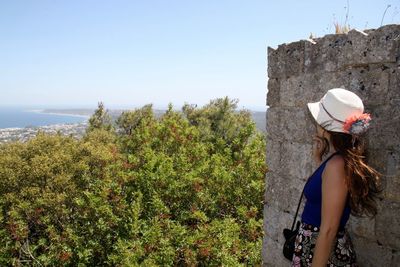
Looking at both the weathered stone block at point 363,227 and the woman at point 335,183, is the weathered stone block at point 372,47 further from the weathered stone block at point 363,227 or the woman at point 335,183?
the weathered stone block at point 363,227

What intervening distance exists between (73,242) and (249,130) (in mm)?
6787

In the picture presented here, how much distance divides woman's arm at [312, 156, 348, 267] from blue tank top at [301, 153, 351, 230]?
0.08m

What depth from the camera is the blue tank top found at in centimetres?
221

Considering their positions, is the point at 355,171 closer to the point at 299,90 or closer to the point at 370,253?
the point at 370,253

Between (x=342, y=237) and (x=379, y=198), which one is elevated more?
(x=379, y=198)

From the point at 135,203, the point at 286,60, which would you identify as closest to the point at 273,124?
the point at 286,60

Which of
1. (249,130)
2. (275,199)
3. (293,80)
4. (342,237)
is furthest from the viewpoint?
(249,130)

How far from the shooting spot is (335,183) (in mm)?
2059

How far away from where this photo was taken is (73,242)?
8945 mm

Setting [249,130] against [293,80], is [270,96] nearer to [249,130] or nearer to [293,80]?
[293,80]

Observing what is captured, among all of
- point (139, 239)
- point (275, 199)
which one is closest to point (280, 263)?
point (275, 199)

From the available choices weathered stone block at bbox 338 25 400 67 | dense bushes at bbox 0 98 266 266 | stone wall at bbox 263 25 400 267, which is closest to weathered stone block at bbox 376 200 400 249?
stone wall at bbox 263 25 400 267

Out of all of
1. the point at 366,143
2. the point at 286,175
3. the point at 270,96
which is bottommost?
the point at 286,175

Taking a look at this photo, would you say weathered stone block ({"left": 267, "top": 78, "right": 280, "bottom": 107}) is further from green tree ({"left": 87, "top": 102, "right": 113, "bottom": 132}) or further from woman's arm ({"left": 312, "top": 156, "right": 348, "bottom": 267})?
green tree ({"left": 87, "top": 102, "right": 113, "bottom": 132})
